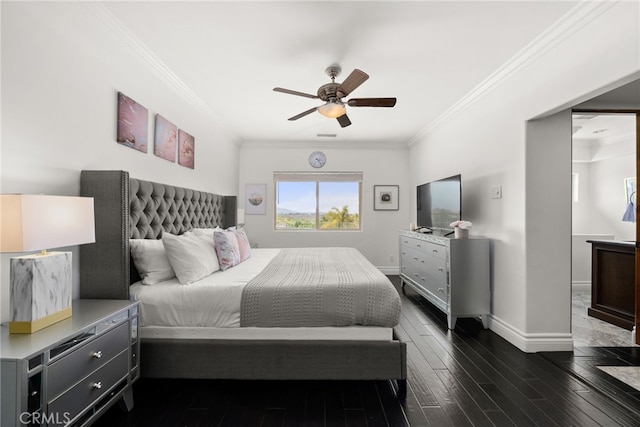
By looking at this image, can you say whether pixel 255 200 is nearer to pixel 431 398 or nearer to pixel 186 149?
pixel 186 149

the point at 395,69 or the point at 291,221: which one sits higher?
the point at 395,69

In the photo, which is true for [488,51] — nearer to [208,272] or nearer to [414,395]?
[414,395]

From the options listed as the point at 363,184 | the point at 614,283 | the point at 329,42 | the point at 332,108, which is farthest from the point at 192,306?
the point at 363,184

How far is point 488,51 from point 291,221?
4.11 meters

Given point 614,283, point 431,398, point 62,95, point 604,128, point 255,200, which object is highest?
point 604,128

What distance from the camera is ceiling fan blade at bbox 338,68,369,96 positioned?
2329 millimetres

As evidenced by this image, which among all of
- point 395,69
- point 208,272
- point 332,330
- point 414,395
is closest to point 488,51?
point 395,69

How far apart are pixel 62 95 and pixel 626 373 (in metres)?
4.24

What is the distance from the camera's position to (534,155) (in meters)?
2.65

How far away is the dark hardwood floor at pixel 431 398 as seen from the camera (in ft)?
5.71

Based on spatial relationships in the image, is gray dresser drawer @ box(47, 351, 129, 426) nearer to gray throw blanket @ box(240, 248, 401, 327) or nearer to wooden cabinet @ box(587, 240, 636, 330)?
gray throw blanket @ box(240, 248, 401, 327)

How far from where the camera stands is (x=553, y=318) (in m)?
2.64

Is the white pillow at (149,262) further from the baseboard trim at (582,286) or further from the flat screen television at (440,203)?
the baseboard trim at (582,286)

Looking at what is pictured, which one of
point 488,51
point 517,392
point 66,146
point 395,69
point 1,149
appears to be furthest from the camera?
point 395,69
